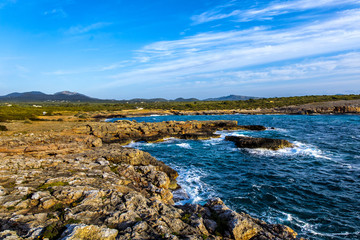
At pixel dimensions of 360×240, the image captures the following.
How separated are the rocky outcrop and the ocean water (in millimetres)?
7338

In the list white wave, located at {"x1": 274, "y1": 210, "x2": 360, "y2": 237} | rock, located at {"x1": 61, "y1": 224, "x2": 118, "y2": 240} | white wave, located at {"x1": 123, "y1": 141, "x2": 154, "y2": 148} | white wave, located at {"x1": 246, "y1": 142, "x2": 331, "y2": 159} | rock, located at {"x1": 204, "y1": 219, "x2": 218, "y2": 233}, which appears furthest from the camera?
white wave, located at {"x1": 123, "y1": 141, "x2": 154, "y2": 148}

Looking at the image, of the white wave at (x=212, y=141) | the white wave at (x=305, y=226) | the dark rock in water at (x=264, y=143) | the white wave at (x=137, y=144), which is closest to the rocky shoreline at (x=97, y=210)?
the white wave at (x=305, y=226)

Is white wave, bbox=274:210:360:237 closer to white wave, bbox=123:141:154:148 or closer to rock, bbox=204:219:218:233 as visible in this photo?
rock, bbox=204:219:218:233

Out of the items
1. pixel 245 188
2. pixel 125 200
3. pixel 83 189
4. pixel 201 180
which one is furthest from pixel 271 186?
pixel 83 189

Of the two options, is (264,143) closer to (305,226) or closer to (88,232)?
(305,226)

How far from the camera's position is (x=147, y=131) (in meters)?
38.6

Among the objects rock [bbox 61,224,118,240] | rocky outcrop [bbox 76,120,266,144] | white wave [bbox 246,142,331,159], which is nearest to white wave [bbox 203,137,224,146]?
rocky outcrop [bbox 76,120,266,144]

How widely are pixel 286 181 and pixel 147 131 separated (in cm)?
2699

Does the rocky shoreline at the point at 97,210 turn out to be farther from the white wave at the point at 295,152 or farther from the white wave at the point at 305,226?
the white wave at the point at 295,152

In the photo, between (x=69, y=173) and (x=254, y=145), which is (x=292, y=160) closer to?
(x=254, y=145)

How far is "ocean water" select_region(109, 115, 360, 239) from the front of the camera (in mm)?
11672

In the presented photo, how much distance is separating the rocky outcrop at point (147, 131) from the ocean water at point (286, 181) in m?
7.34

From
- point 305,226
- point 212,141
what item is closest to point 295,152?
point 212,141

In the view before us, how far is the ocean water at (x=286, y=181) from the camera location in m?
11.7
